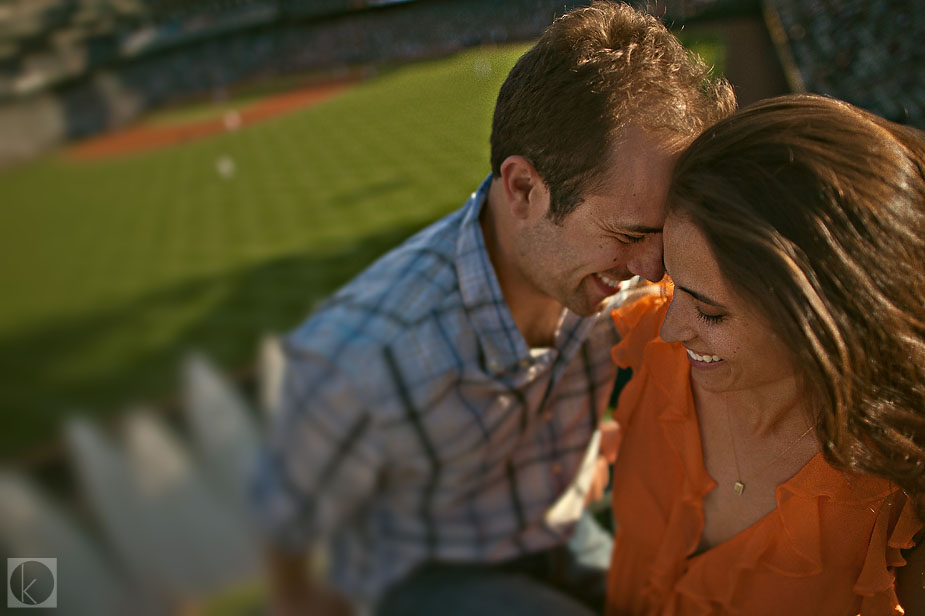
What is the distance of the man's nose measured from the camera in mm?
1342

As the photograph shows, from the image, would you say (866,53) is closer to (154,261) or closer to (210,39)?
(210,39)

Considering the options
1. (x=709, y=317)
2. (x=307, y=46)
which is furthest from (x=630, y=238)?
(x=307, y=46)

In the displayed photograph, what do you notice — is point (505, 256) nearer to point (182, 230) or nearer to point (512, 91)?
point (512, 91)

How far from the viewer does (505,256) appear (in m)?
1.58

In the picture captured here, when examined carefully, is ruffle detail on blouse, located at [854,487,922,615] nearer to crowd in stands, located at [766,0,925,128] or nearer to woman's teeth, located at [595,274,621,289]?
woman's teeth, located at [595,274,621,289]

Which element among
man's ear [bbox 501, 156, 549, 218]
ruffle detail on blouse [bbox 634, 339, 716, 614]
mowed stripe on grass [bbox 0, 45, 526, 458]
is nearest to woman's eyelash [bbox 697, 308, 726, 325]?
ruffle detail on blouse [bbox 634, 339, 716, 614]

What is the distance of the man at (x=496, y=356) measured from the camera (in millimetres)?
1272

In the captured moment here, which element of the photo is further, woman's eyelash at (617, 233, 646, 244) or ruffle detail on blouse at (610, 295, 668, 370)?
ruffle detail on blouse at (610, 295, 668, 370)

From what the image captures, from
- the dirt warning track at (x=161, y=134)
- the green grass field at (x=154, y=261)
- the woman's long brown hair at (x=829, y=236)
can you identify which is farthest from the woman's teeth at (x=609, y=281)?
the dirt warning track at (x=161, y=134)

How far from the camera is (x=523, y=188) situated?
1.45 m

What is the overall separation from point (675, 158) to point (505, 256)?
0.47m

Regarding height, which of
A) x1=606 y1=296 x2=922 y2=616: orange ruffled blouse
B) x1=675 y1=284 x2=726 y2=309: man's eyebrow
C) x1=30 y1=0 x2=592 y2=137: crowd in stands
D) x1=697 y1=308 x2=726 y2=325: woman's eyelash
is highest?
x1=30 y1=0 x2=592 y2=137: crowd in stands

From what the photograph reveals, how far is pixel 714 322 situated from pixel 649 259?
229 mm

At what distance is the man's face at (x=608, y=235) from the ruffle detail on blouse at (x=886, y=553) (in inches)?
23.4
